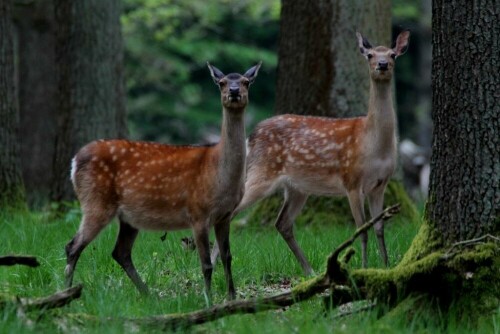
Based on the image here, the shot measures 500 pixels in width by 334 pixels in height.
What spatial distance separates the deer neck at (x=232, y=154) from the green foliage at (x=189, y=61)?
571 inches

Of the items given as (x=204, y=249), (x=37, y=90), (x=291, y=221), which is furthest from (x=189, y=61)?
(x=204, y=249)

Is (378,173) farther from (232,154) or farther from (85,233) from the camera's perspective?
(85,233)

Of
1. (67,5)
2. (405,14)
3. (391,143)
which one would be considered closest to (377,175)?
(391,143)

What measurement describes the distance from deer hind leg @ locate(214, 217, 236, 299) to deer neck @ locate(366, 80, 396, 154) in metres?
2.03

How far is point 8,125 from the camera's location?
11.3 m

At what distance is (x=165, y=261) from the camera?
808 cm

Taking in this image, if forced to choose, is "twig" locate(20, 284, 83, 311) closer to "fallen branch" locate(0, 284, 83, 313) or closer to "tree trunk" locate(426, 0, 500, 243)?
"fallen branch" locate(0, 284, 83, 313)

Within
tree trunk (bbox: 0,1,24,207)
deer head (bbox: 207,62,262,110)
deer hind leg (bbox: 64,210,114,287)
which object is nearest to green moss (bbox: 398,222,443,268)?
deer head (bbox: 207,62,262,110)

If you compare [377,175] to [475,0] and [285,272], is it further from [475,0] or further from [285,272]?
[475,0]

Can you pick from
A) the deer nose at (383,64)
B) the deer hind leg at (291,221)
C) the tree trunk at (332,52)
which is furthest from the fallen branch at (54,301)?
the tree trunk at (332,52)

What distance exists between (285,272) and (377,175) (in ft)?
4.94

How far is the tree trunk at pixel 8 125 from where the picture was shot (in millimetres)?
11234

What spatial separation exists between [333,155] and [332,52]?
1675 mm

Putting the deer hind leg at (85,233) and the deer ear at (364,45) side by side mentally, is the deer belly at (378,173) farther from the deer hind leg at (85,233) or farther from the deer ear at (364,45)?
the deer hind leg at (85,233)
